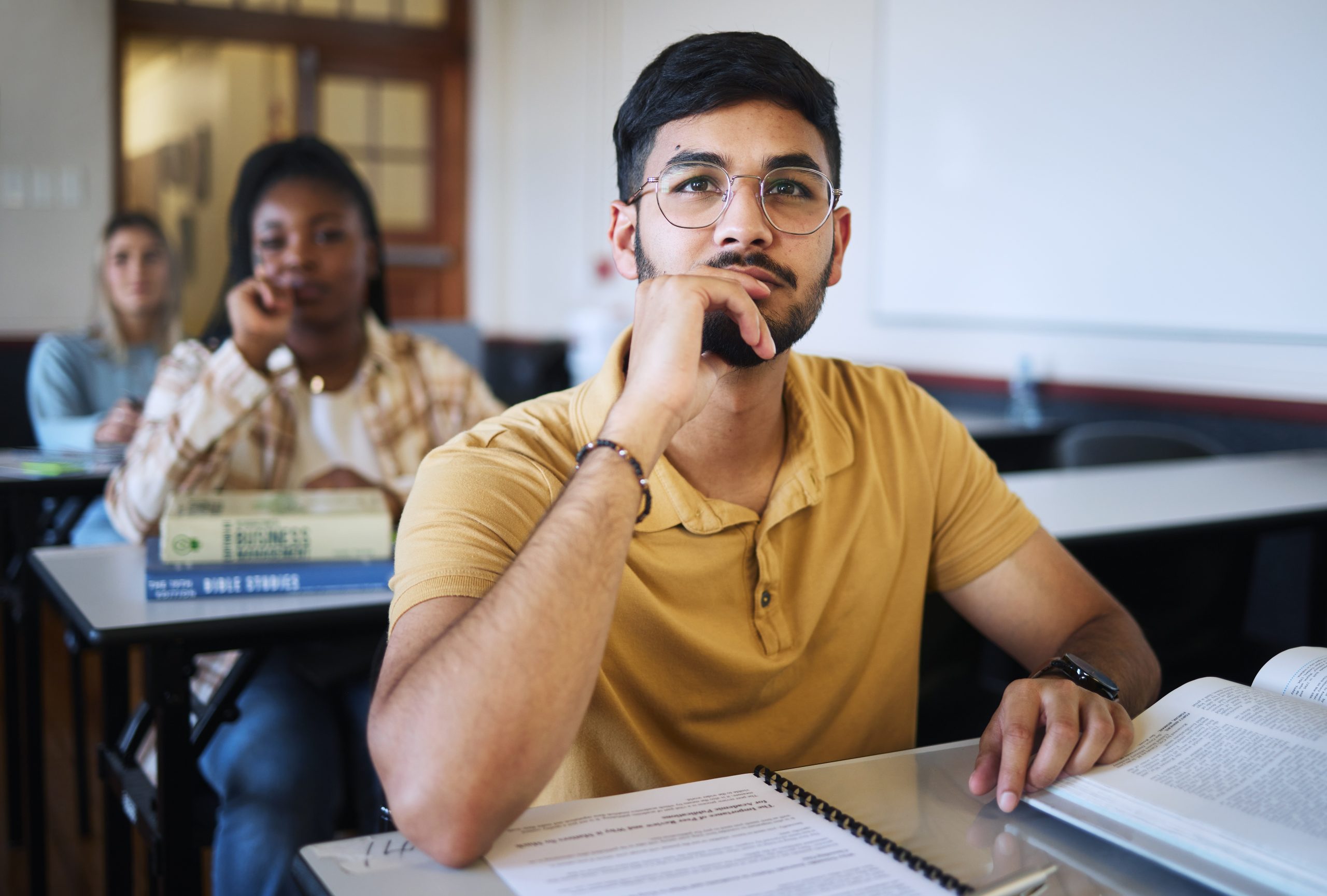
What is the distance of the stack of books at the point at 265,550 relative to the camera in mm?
1455

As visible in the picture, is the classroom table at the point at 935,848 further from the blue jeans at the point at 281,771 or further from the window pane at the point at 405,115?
the window pane at the point at 405,115

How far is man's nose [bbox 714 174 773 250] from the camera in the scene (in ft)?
3.67

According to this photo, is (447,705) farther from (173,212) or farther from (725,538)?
(173,212)

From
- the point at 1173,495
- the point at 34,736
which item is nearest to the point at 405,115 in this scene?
the point at 34,736

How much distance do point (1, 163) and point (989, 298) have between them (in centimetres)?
507

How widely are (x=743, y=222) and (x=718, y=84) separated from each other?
6.1 inches

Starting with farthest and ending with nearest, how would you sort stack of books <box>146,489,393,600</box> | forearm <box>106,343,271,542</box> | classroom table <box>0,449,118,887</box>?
classroom table <box>0,449,118,887</box> → forearm <box>106,343,271,542</box> → stack of books <box>146,489,393,600</box>

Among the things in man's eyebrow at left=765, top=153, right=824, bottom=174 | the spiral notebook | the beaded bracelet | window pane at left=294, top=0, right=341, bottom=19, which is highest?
window pane at left=294, top=0, right=341, bottom=19

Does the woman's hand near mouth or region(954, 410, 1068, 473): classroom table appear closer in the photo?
the woman's hand near mouth

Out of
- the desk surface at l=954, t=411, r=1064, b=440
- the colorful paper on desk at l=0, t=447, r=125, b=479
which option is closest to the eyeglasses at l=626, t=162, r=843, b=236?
the colorful paper on desk at l=0, t=447, r=125, b=479

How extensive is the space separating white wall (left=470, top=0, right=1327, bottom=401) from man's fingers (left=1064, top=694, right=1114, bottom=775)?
162cm

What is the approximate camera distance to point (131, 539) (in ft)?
6.08

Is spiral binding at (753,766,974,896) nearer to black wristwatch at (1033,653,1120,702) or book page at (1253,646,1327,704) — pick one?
black wristwatch at (1033,653,1120,702)

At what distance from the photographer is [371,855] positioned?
768 millimetres
